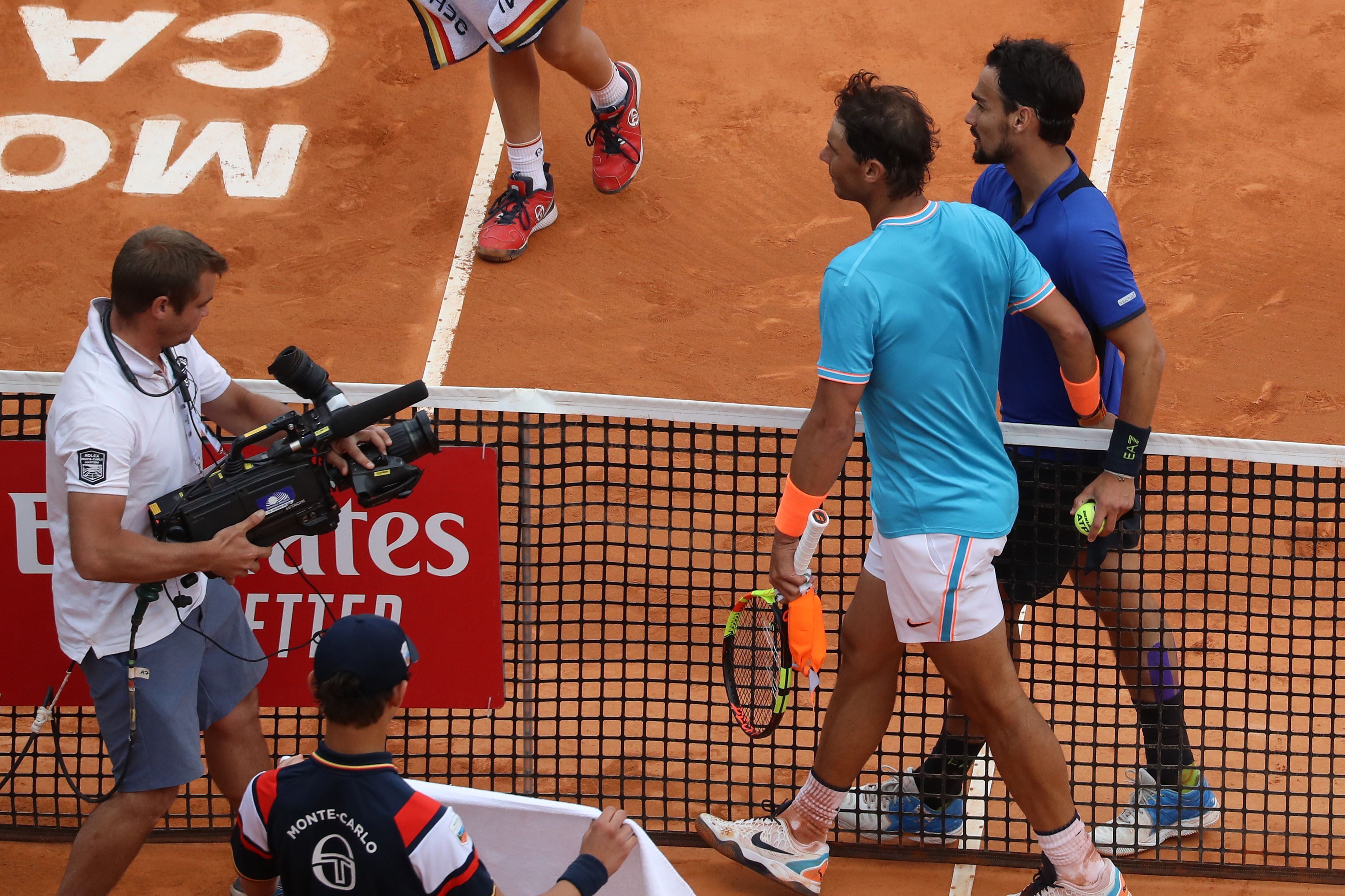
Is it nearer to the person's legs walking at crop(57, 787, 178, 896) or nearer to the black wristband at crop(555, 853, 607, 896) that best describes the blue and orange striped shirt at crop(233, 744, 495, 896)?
the black wristband at crop(555, 853, 607, 896)

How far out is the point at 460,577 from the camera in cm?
466

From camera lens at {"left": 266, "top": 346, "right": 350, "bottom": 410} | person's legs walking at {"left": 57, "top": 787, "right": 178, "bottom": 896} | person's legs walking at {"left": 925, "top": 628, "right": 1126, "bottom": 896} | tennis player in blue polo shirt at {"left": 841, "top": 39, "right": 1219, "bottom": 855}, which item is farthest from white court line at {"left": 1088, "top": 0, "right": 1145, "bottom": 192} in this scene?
person's legs walking at {"left": 57, "top": 787, "right": 178, "bottom": 896}

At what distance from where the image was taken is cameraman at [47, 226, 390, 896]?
3709 millimetres

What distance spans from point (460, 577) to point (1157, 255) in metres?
5.11

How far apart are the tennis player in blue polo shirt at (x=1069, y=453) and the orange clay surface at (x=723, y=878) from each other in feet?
0.49

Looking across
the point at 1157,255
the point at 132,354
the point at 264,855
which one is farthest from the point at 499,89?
the point at 264,855

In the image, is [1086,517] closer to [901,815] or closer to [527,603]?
[901,815]

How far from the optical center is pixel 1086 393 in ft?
14.1

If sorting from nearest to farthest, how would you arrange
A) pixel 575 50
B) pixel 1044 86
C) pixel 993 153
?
pixel 1044 86, pixel 993 153, pixel 575 50

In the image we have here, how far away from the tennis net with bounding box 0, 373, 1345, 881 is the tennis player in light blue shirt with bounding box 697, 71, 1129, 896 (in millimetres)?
398

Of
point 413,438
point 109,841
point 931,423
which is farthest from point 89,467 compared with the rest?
point 931,423

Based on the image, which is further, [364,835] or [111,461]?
[111,461]

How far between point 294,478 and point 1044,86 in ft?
7.95

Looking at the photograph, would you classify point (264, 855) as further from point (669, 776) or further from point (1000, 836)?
point (1000, 836)
